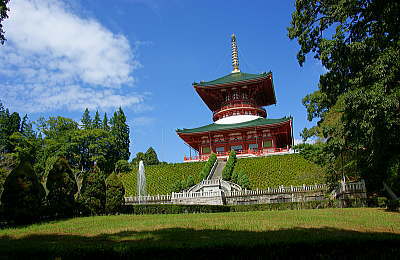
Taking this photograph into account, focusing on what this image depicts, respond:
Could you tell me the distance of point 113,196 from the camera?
57.8 feet

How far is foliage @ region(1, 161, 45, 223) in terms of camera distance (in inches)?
503

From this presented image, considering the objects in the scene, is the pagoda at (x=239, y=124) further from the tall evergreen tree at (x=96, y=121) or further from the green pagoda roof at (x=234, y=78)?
the tall evergreen tree at (x=96, y=121)

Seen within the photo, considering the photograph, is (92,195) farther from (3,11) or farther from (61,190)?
(3,11)

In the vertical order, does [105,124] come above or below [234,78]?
below

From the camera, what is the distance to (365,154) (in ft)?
55.7

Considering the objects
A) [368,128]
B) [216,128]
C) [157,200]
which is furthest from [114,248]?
[216,128]

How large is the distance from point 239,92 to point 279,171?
66.1 ft

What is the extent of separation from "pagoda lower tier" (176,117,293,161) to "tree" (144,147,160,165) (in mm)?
13637

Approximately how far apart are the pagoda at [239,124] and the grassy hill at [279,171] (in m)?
4.97

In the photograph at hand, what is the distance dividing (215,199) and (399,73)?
15494 mm

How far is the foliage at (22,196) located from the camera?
12.8m

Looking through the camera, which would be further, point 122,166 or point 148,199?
point 122,166

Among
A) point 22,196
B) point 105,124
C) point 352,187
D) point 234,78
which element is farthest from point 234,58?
point 22,196

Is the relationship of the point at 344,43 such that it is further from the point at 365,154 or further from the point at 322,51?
the point at 365,154
